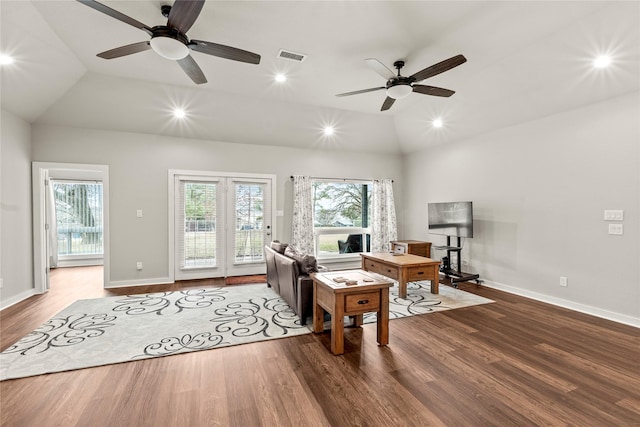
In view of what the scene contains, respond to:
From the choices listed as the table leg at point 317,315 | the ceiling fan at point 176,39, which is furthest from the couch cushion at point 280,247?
the ceiling fan at point 176,39

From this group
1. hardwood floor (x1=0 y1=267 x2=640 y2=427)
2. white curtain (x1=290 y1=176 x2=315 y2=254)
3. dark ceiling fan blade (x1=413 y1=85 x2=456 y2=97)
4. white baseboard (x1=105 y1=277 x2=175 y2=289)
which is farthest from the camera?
white curtain (x1=290 y1=176 x2=315 y2=254)

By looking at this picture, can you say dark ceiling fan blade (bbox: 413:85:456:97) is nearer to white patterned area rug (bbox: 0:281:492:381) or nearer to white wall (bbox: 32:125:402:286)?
white patterned area rug (bbox: 0:281:492:381)

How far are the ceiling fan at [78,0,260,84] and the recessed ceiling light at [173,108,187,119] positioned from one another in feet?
7.05

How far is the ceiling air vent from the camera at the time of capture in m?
3.57

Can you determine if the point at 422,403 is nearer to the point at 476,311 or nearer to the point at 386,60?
the point at 476,311

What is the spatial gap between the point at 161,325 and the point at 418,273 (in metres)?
3.61

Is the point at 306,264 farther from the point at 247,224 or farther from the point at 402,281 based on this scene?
the point at 247,224

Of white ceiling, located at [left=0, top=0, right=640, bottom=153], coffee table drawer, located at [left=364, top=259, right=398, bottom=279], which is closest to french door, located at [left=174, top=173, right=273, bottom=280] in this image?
white ceiling, located at [left=0, top=0, right=640, bottom=153]

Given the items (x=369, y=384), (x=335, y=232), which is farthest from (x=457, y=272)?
(x=369, y=384)

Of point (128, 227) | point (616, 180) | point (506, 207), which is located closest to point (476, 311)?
point (506, 207)

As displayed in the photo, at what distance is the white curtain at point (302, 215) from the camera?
630cm

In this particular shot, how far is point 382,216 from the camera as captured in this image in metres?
7.05

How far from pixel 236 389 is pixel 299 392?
488 mm

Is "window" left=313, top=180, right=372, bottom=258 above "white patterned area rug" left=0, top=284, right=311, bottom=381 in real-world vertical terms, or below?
above
